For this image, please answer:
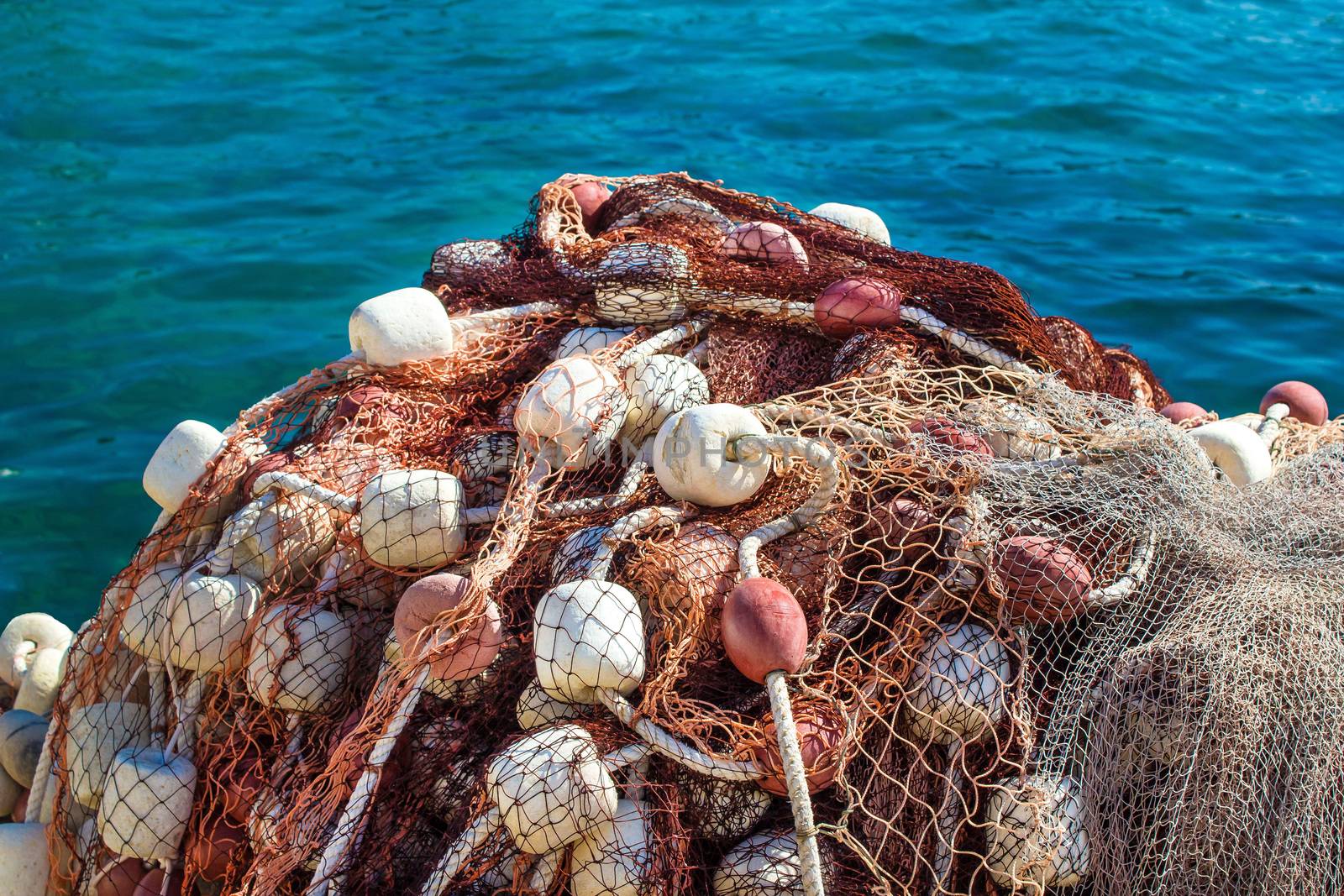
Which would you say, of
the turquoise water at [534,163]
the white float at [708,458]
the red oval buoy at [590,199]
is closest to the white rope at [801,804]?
the white float at [708,458]

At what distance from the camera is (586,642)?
2193mm

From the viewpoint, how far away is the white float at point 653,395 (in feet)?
9.20

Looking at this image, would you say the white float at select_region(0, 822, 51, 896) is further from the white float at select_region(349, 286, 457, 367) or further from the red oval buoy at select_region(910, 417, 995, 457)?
the red oval buoy at select_region(910, 417, 995, 457)

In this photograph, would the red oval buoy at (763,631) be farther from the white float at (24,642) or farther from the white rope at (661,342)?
the white float at (24,642)

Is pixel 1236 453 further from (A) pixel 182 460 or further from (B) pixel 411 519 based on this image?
(A) pixel 182 460

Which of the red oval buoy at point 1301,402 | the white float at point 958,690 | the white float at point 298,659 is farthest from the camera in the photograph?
the red oval buoy at point 1301,402

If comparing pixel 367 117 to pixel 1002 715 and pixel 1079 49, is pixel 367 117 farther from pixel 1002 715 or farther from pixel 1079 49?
pixel 1002 715

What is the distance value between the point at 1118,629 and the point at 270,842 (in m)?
1.63

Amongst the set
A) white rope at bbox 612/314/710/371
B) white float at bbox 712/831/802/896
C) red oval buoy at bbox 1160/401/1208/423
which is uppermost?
white rope at bbox 612/314/710/371

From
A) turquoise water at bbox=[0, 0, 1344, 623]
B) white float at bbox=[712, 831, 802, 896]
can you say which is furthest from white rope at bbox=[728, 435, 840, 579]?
turquoise water at bbox=[0, 0, 1344, 623]

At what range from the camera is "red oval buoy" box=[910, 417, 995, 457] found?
2627 mm

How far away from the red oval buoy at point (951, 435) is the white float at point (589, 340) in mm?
783

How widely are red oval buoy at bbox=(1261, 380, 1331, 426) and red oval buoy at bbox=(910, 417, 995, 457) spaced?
1.52 meters

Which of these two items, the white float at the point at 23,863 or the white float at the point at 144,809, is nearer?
the white float at the point at 144,809
